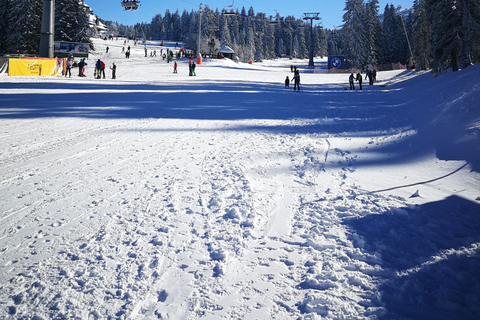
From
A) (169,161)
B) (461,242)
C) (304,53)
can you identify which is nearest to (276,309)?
(461,242)

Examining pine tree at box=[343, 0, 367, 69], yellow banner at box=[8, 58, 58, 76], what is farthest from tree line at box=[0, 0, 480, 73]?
yellow banner at box=[8, 58, 58, 76]

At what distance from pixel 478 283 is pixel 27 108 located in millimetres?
13737

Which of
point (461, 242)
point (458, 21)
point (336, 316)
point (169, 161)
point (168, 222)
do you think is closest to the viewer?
point (336, 316)

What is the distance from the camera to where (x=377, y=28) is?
7069 centimetres

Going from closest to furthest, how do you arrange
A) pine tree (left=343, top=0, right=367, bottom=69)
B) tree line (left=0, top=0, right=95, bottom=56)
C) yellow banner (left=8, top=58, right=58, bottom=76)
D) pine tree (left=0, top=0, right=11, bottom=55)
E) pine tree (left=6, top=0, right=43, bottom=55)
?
yellow banner (left=8, top=58, right=58, bottom=76), pine tree (left=6, top=0, right=43, bottom=55), tree line (left=0, top=0, right=95, bottom=56), pine tree (left=0, top=0, right=11, bottom=55), pine tree (left=343, top=0, right=367, bottom=69)

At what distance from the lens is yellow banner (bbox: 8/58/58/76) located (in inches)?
999

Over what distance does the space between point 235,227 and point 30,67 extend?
30.1 m

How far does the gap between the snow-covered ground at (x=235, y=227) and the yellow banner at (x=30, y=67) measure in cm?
2256

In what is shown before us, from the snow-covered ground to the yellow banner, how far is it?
2256 centimetres

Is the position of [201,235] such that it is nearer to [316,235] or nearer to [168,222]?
[168,222]

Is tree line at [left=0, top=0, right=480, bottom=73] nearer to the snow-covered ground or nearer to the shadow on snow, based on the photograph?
the snow-covered ground

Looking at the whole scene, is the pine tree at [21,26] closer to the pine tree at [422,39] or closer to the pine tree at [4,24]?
the pine tree at [4,24]

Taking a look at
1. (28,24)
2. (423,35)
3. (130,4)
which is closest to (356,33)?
(423,35)

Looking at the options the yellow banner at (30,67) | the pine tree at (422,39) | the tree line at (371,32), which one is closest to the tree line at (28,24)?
the tree line at (371,32)
